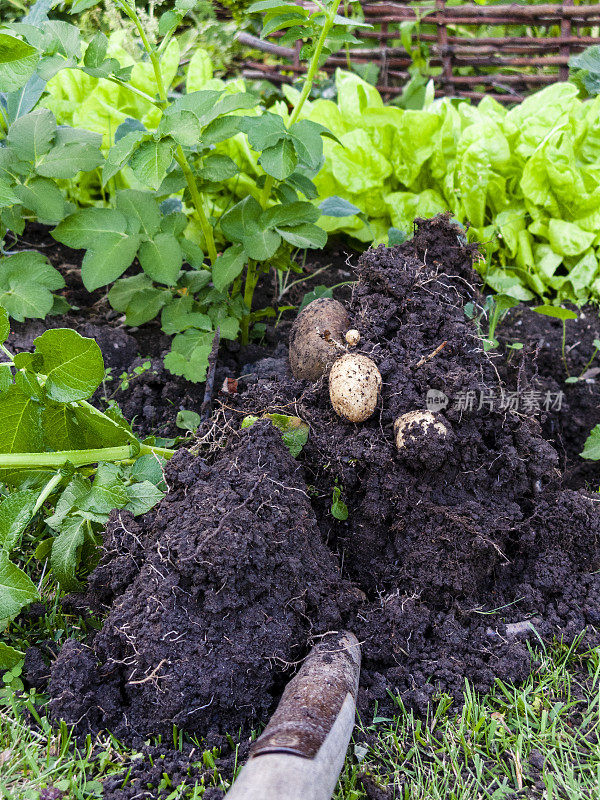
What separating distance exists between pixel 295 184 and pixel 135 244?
21.3 inches

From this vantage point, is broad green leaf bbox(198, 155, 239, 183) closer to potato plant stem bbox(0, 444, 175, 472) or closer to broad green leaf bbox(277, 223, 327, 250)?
broad green leaf bbox(277, 223, 327, 250)

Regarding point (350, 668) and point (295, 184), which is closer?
point (350, 668)

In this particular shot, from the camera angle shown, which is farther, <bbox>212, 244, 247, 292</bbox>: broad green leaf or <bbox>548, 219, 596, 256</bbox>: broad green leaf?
<bbox>548, 219, 596, 256</bbox>: broad green leaf

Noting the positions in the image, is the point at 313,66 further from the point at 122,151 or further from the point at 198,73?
the point at 198,73

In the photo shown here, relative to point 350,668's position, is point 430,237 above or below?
above

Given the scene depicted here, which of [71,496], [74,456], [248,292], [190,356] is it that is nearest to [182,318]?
[190,356]

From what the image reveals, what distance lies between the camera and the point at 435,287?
78.0 inches

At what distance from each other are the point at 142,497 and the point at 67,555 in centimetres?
22

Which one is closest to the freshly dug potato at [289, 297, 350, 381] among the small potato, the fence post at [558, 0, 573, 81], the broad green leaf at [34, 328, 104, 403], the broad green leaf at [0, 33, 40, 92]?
the small potato

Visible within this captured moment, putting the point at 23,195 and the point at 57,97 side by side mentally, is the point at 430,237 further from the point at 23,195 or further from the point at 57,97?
the point at 57,97

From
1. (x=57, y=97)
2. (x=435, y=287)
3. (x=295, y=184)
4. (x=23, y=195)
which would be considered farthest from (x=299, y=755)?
(x=57, y=97)

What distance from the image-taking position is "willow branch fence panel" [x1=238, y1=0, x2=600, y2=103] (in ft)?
12.3

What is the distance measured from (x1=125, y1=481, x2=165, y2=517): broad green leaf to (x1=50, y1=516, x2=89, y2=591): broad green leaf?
0.14 metres

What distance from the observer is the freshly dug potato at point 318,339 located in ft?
6.33
